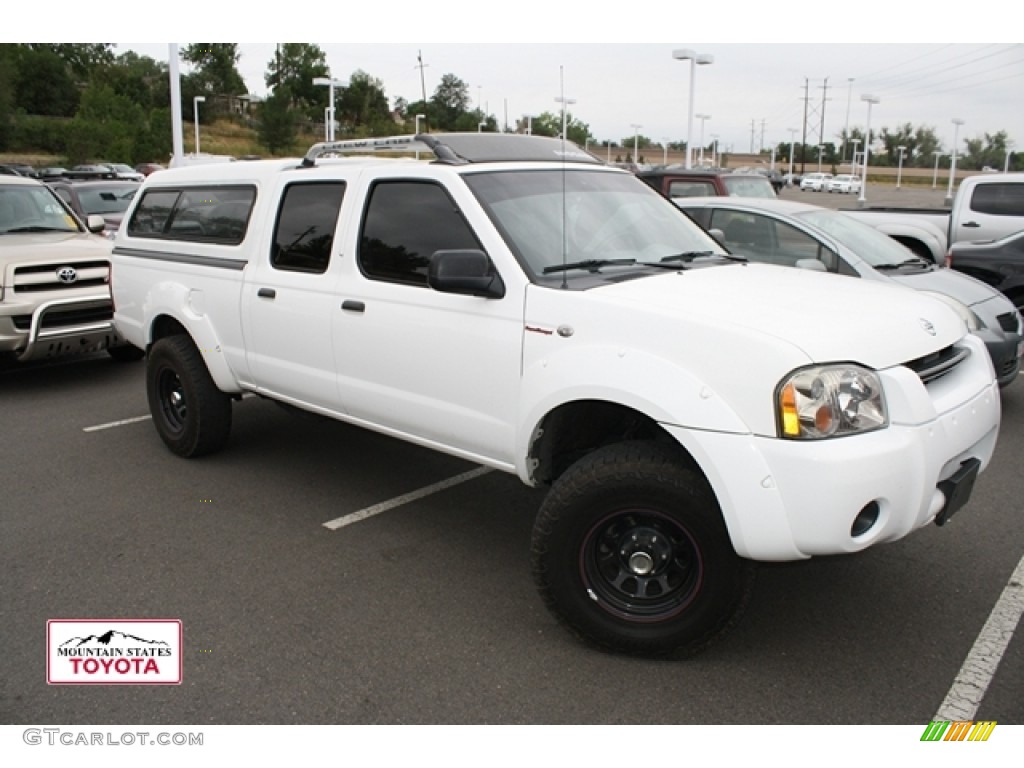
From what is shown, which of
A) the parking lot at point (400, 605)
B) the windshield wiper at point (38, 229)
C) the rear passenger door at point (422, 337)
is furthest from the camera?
the windshield wiper at point (38, 229)

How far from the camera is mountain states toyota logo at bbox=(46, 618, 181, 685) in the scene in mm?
3336

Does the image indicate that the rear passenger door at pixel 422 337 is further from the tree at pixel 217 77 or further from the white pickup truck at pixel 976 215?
the tree at pixel 217 77

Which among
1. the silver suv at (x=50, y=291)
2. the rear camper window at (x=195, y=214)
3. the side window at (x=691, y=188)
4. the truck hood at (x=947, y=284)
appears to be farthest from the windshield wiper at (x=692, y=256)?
the side window at (x=691, y=188)

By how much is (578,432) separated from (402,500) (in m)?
1.68

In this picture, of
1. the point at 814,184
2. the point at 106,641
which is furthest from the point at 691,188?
the point at 814,184

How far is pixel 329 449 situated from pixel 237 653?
2.78 meters

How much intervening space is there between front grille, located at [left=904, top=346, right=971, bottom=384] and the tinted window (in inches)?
360

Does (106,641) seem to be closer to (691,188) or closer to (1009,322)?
(1009,322)

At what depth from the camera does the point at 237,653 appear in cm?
347

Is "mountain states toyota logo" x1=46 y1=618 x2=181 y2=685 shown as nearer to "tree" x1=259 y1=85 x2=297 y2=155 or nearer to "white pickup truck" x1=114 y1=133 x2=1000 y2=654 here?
"white pickup truck" x1=114 y1=133 x2=1000 y2=654

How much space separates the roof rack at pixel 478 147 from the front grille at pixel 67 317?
421 cm

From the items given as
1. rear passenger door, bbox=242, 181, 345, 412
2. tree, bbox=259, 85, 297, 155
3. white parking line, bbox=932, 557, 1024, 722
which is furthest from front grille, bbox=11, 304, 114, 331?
tree, bbox=259, 85, 297, 155

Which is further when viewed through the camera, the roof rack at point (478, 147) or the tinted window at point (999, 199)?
the tinted window at point (999, 199)

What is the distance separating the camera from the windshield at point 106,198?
13422mm
